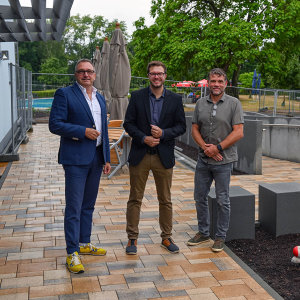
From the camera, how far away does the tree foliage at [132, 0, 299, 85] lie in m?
23.9

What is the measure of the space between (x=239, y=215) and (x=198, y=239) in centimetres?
51

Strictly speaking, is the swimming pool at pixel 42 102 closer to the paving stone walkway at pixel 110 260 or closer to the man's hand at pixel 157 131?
the paving stone walkway at pixel 110 260

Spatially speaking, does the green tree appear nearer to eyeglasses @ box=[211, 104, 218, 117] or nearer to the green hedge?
the green hedge

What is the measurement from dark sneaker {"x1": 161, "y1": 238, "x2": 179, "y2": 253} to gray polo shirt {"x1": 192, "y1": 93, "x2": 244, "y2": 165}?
89 centimetres

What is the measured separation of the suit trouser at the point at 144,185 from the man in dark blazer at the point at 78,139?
0.39m

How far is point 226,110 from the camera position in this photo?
14.4 feet

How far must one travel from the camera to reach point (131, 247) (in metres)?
4.46

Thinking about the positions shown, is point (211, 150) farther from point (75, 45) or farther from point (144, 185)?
point (75, 45)

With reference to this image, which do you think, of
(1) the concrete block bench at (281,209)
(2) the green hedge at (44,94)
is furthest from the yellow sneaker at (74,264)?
(2) the green hedge at (44,94)

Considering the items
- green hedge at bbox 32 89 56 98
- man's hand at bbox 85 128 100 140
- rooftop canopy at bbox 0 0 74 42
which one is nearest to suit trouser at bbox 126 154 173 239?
man's hand at bbox 85 128 100 140

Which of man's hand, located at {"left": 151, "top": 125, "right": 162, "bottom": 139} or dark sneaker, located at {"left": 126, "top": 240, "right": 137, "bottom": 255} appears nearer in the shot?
man's hand, located at {"left": 151, "top": 125, "right": 162, "bottom": 139}

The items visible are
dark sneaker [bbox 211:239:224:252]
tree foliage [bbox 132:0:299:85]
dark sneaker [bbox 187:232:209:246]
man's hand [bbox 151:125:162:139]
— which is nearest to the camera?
man's hand [bbox 151:125:162:139]

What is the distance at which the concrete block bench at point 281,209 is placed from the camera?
491cm

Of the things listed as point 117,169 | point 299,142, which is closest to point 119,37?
point 117,169
